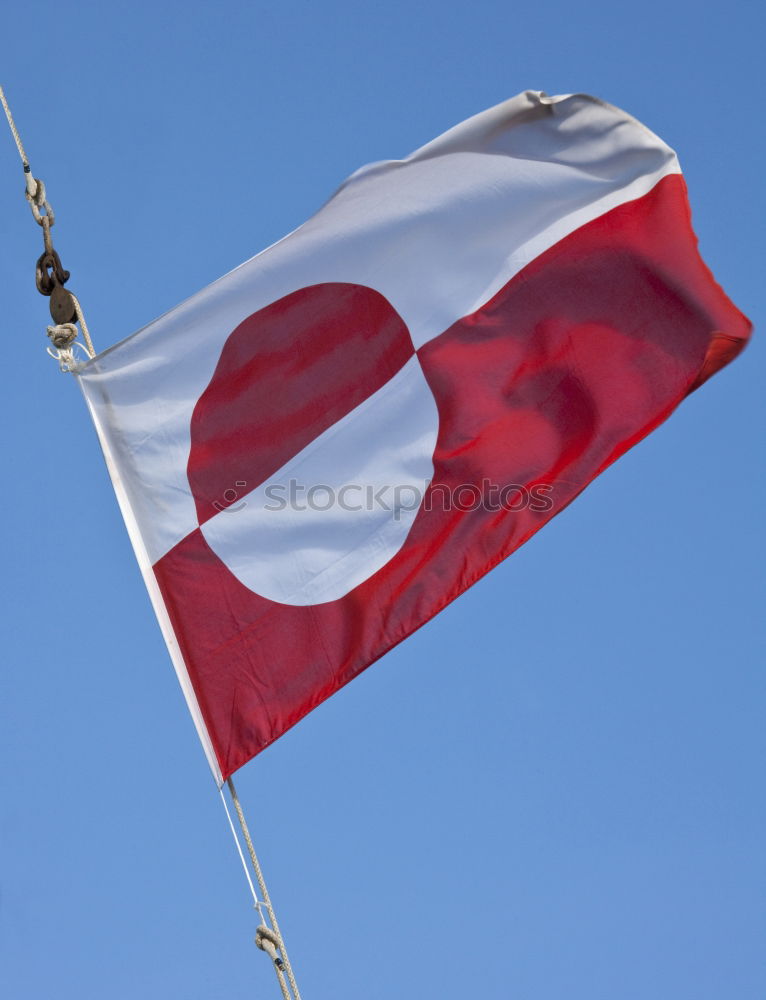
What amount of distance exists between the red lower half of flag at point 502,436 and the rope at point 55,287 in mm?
1557

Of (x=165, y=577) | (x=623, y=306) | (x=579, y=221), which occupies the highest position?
(x=579, y=221)

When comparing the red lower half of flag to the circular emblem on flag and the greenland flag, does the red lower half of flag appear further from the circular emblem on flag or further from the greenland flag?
the circular emblem on flag

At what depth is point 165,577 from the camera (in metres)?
11.2

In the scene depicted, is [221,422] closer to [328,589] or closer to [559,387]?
[328,589]

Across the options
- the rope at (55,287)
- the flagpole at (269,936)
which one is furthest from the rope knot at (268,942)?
the rope at (55,287)

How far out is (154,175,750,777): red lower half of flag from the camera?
36.0ft

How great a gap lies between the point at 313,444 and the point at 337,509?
515 mm

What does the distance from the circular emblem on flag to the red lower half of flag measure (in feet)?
0.48

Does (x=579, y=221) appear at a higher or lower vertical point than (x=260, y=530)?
higher

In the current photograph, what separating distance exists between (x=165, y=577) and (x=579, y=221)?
12.8ft

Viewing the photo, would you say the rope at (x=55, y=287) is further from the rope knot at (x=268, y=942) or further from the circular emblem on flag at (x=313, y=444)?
the rope knot at (x=268, y=942)

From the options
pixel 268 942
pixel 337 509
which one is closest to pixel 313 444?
pixel 337 509

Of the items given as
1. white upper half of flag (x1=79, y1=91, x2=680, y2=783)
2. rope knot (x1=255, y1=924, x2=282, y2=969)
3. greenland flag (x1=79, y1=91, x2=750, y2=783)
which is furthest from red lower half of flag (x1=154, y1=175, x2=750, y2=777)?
rope knot (x1=255, y1=924, x2=282, y2=969)

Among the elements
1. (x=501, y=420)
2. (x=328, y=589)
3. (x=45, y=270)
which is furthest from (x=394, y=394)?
(x=45, y=270)
